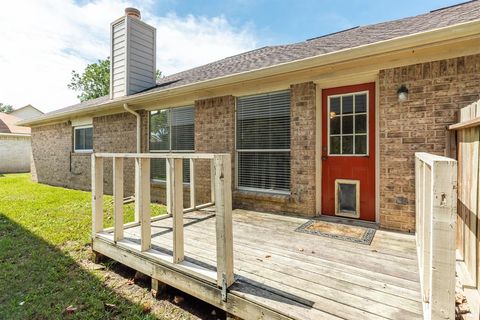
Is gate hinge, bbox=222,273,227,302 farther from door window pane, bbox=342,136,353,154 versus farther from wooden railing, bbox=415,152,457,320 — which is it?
door window pane, bbox=342,136,353,154

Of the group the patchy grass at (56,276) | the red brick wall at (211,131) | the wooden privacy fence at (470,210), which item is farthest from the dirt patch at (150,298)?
the red brick wall at (211,131)

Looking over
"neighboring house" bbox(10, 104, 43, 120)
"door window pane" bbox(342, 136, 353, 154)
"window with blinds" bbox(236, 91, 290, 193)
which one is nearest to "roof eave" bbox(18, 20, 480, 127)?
"window with blinds" bbox(236, 91, 290, 193)

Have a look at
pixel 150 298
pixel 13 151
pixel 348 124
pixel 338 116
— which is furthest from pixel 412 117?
pixel 13 151

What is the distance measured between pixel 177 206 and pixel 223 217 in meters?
0.58

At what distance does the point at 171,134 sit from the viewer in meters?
→ 6.26

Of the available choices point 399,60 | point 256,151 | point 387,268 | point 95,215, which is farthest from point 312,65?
point 95,215

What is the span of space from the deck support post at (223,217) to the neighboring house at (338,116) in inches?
95.0

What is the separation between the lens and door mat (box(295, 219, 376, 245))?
3.17 meters

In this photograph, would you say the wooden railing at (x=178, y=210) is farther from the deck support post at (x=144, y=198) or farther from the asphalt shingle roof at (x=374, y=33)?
the asphalt shingle roof at (x=374, y=33)

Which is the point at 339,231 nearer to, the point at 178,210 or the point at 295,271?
the point at 295,271

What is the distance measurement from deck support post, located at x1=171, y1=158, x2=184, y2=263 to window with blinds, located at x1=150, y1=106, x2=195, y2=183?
11.5ft

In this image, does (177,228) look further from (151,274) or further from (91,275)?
(91,275)

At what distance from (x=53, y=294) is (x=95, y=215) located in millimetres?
1005

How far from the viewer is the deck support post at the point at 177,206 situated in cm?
239
